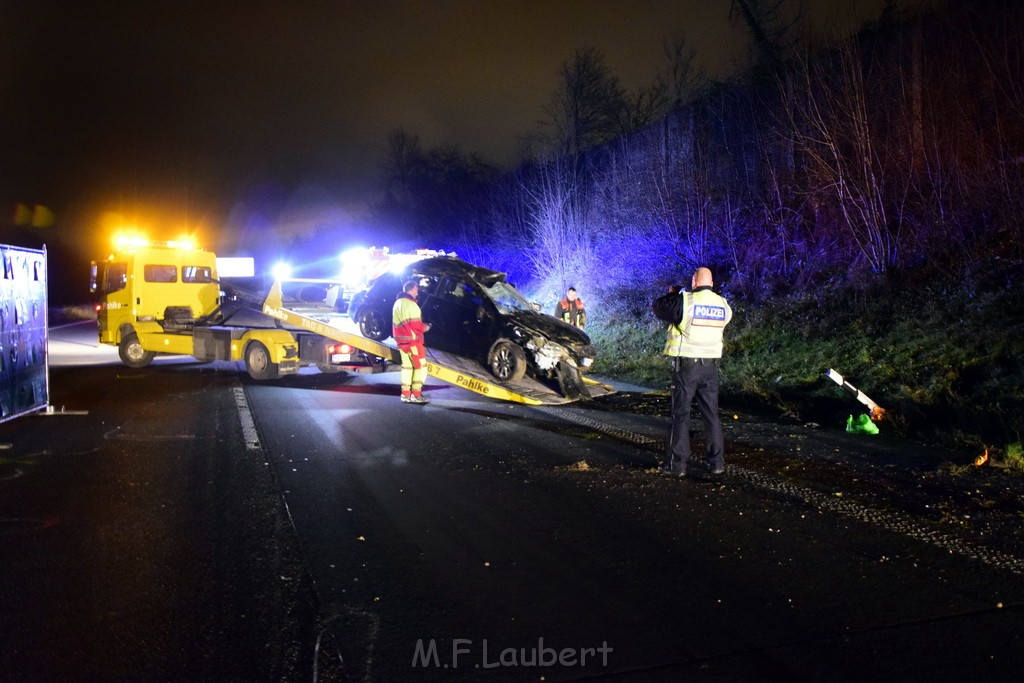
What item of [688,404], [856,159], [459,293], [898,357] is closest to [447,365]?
[459,293]

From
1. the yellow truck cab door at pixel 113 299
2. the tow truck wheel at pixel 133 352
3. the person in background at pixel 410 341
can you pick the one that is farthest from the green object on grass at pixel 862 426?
the yellow truck cab door at pixel 113 299

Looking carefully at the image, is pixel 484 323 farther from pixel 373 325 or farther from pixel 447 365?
pixel 373 325

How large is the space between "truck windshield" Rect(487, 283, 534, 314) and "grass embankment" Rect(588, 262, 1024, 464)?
10.4 ft

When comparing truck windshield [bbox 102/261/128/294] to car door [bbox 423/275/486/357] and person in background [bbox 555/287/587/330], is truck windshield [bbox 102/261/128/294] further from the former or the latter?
person in background [bbox 555/287/587/330]

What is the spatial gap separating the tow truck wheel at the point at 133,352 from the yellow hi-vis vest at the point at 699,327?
44.5ft

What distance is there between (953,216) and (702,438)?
8820 millimetres

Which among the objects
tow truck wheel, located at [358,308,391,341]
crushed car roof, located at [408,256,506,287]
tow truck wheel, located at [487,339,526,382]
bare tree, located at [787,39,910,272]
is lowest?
tow truck wheel, located at [487,339,526,382]

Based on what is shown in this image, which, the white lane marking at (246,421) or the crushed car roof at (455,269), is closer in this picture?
the white lane marking at (246,421)

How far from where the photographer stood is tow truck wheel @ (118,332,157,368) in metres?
16.7

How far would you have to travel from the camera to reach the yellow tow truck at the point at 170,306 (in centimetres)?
1488

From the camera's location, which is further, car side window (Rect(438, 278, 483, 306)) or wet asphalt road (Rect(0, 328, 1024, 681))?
car side window (Rect(438, 278, 483, 306))

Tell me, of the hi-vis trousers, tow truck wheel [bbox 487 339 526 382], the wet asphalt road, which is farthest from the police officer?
the hi-vis trousers

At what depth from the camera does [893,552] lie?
16.4 feet

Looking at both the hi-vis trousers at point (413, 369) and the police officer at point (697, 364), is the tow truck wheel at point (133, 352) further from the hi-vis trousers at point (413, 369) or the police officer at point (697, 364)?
the police officer at point (697, 364)
